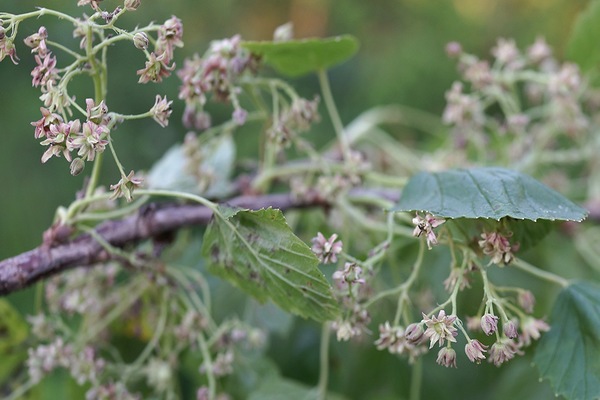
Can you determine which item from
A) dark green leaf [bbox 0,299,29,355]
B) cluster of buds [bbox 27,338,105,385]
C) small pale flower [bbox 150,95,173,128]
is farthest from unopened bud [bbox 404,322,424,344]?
dark green leaf [bbox 0,299,29,355]

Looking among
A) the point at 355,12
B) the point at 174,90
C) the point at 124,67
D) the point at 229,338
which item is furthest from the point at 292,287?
the point at 355,12

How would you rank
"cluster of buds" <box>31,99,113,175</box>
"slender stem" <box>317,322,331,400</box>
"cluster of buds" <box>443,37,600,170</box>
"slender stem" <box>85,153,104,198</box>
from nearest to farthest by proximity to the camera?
"cluster of buds" <box>31,99,113,175</box> < "slender stem" <box>85,153,104,198</box> < "slender stem" <box>317,322,331,400</box> < "cluster of buds" <box>443,37,600,170</box>

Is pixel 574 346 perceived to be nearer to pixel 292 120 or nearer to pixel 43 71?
pixel 292 120

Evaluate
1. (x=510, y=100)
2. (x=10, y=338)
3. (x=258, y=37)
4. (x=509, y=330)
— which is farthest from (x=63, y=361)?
(x=258, y=37)

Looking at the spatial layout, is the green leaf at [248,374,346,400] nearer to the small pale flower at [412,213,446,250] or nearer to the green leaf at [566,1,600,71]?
the small pale flower at [412,213,446,250]

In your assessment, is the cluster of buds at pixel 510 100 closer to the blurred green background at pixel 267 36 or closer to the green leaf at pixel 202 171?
the green leaf at pixel 202 171

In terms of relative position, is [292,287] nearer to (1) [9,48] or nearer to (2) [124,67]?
(1) [9,48]

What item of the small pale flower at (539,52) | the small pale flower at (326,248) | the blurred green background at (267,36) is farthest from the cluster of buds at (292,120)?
the blurred green background at (267,36)
